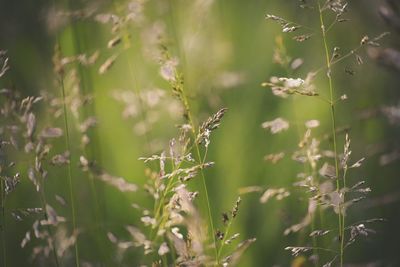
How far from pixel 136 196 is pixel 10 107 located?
44 cm

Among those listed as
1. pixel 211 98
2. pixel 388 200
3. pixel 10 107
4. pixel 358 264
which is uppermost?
pixel 10 107

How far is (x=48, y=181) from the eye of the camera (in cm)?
127

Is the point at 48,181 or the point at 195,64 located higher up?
the point at 195,64

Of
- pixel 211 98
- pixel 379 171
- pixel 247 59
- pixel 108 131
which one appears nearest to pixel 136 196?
pixel 108 131

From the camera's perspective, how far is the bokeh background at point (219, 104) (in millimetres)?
1148

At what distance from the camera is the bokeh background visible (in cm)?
115

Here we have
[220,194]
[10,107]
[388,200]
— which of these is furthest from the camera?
[220,194]

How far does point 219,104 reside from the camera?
122cm

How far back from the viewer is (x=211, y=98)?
4.02ft

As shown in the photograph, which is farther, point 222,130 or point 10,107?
point 222,130

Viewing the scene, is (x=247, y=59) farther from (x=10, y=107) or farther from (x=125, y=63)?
(x=10, y=107)

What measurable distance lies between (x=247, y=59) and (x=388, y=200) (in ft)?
A: 1.52

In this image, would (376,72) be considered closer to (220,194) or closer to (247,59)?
(247,59)

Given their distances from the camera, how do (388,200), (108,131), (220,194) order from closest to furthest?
1. (388,200)
2. (220,194)
3. (108,131)
